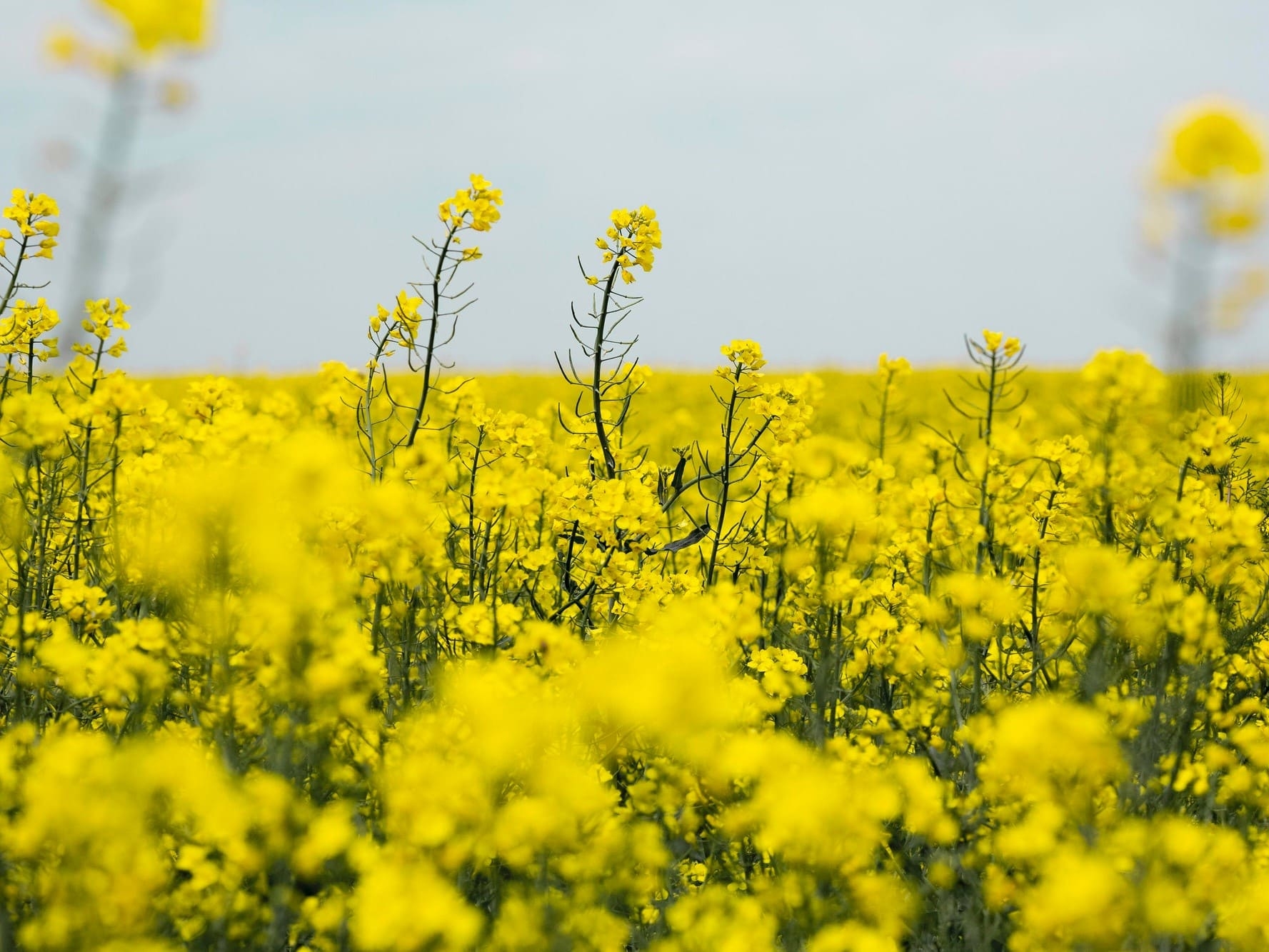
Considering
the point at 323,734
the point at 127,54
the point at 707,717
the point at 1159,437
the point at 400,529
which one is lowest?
the point at 323,734

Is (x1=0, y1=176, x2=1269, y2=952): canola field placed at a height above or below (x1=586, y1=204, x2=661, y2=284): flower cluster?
below

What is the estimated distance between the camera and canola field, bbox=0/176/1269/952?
6.61 ft

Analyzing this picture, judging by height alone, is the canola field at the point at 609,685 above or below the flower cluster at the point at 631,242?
below

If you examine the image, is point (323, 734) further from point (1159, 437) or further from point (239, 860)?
point (1159, 437)

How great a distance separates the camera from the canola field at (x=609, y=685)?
201 cm

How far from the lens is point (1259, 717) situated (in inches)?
173

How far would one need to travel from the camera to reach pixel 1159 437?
11.2ft

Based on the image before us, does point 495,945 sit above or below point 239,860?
below

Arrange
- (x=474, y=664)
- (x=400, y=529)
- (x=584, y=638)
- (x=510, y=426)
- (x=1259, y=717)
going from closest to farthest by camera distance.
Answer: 1. (x=400, y=529)
2. (x=474, y=664)
3. (x=584, y=638)
4. (x=510, y=426)
5. (x=1259, y=717)

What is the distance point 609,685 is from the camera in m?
2.20

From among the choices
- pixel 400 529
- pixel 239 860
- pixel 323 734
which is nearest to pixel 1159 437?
pixel 400 529

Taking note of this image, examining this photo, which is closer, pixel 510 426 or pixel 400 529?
pixel 400 529

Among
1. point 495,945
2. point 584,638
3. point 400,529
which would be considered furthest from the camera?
point 584,638

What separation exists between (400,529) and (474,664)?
0.45m
